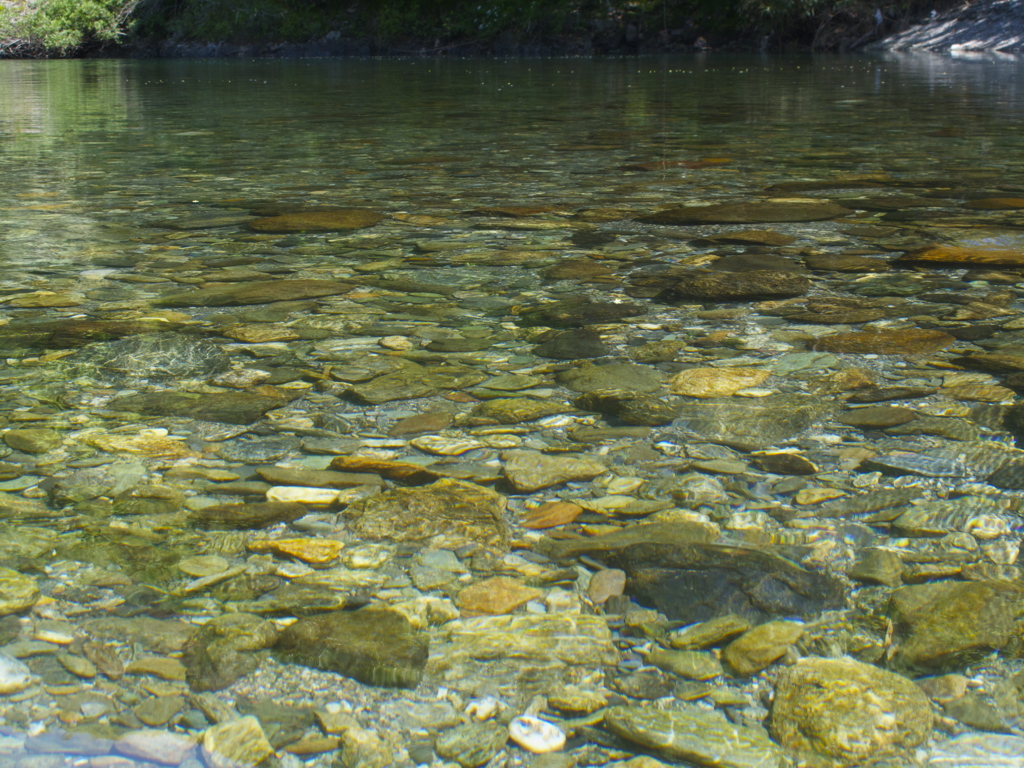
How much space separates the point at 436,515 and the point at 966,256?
8.26 feet

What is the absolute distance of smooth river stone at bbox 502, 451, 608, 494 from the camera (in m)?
1.87

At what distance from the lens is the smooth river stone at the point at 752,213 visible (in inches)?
168

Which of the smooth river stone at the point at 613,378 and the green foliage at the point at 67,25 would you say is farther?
the green foliage at the point at 67,25

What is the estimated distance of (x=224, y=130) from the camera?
883cm

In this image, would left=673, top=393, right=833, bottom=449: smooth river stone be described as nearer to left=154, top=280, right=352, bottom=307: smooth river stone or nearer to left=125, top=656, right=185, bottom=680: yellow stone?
left=125, top=656, right=185, bottom=680: yellow stone

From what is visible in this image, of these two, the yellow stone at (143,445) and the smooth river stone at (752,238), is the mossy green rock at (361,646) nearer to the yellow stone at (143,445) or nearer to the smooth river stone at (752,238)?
the yellow stone at (143,445)

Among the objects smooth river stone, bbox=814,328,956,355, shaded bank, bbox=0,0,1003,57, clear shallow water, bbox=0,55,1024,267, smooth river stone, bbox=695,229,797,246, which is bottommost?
smooth river stone, bbox=814,328,956,355

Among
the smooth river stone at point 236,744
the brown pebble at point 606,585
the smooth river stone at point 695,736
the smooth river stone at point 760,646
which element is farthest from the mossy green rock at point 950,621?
the smooth river stone at point 236,744

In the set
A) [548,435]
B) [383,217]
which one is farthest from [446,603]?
[383,217]

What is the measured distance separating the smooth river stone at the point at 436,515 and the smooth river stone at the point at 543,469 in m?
0.07

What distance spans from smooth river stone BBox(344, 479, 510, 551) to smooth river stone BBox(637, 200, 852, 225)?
271 cm

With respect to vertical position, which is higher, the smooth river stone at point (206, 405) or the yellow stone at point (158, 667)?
the smooth river stone at point (206, 405)

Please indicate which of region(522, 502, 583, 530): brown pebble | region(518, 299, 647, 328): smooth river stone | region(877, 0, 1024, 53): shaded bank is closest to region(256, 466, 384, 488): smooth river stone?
region(522, 502, 583, 530): brown pebble

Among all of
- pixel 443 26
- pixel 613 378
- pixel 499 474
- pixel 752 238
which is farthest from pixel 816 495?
pixel 443 26
